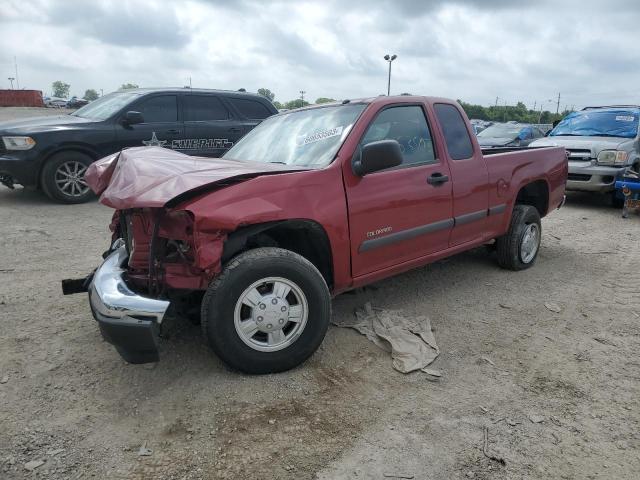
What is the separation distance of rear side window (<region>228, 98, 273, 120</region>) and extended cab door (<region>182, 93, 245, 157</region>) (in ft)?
0.66

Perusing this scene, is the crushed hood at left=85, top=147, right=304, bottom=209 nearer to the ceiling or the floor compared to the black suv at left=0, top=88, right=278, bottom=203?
nearer to the floor

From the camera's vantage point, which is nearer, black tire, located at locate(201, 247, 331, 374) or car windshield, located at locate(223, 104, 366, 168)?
black tire, located at locate(201, 247, 331, 374)

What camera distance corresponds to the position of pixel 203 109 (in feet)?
27.7

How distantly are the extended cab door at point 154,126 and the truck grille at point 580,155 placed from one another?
712 cm

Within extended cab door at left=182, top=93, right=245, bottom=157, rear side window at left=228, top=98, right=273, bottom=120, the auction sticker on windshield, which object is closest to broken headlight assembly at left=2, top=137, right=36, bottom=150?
extended cab door at left=182, top=93, right=245, bottom=157

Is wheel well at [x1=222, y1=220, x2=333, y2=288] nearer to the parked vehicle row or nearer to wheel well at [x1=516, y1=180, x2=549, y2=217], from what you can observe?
wheel well at [x1=516, y1=180, x2=549, y2=217]

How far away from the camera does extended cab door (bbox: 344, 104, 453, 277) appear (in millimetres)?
3381

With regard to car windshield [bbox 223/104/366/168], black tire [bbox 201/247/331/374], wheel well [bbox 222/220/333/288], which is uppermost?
car windshield [bbox 223/104/366/168]

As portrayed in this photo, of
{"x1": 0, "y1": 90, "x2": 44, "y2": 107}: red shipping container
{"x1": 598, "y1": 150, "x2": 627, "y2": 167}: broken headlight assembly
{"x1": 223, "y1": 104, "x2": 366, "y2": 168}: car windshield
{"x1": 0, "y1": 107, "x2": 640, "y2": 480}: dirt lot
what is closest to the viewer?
{"x1": 0, "y1": 107, "x2": 640, "y2": 480}: dirt lot

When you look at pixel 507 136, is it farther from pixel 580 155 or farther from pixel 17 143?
pixel 17 143

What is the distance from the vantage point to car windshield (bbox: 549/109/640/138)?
927cm

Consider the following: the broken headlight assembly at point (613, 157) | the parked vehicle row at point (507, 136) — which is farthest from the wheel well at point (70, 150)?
the parked vehicle row at point (507, 136)

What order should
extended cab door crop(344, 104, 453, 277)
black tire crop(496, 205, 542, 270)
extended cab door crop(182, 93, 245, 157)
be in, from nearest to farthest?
extended cab door crop(344, 104, 453, 277), black tire crop(496, 205, 542, 270), extended cab door crop(182, 93, 245, 157)

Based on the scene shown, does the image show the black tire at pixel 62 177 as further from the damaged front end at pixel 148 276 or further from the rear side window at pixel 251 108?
the damaged front end at pixel 148 276
